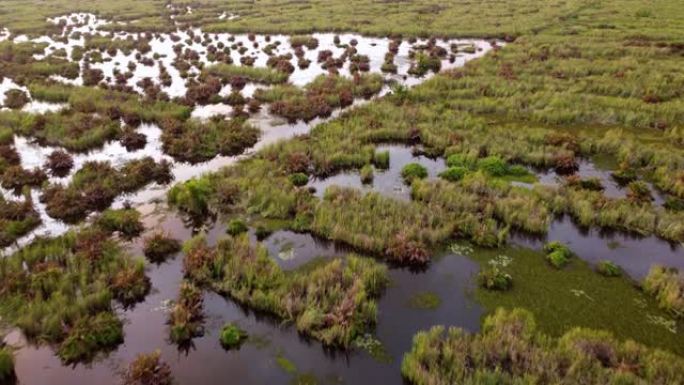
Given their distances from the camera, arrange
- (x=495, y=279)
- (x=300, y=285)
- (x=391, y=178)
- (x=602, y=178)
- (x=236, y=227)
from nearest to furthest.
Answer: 1. (x=300, y=285)
2. (x=495, y=279)
3. (x=236, y=227)
4. (x=602, y=178)
5. (x=391, y=178)

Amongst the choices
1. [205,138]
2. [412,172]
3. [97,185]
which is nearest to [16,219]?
[97,185]

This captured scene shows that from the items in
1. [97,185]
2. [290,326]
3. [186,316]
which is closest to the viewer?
[186,316]

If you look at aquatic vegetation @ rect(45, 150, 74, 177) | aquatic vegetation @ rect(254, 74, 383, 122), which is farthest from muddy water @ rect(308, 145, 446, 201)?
aquatic vegetation @ rect(45, 150, 74, 177)

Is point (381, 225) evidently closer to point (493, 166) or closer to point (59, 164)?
point (493, 166)

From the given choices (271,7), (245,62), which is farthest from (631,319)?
(271,7)

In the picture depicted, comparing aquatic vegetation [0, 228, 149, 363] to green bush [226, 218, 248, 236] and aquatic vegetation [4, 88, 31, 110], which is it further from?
aquatic vegetation [4, 88, 31, 110]

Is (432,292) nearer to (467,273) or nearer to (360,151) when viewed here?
(467,273)
